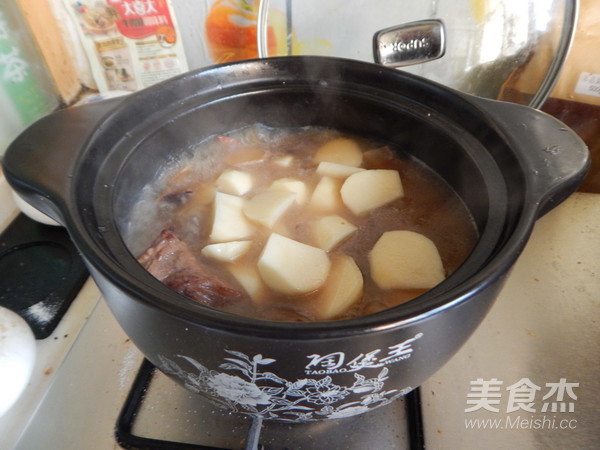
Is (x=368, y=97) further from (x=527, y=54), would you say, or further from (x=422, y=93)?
(x=527, y=54)

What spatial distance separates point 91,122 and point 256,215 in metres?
0.38

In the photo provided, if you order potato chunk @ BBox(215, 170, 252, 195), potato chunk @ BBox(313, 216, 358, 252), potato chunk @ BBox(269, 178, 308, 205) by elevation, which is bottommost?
potato chunk @ BBox(313, 216, 358, 252)

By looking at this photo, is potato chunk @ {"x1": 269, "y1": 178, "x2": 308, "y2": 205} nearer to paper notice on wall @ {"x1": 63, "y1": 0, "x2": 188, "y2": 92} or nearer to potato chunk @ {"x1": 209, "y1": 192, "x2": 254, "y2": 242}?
potato chunk @ {"x1": 209, "y1": 192, "x2": 254, "y2": 242}

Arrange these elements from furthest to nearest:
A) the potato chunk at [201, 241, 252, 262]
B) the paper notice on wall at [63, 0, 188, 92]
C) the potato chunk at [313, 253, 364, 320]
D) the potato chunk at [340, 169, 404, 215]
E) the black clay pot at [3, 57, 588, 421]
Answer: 1. the paper notice on wall at [63, 0, 188, 92]
2. the potato chunk at [340, 169, 404, 215]
3. the potato chunk at [201, 241, 252, 262]
4. the potato chunk at [313, 253, 364, 320]
5. the black clay pot at [3, 57, 588, 421]

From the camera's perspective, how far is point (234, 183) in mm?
1099

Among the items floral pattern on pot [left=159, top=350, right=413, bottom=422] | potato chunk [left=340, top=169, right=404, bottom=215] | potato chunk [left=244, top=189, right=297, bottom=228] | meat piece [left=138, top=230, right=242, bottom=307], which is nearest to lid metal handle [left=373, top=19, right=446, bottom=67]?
potato chunk [left=340, top=169, right=404, bottom=215]

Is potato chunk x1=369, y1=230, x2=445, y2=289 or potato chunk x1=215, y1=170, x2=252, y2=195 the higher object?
potato chunk x1=215, y1=170, x2=252, y2=195

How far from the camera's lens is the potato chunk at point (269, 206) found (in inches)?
39.5

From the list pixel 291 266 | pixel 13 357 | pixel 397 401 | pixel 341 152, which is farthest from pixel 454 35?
pixel 13 357

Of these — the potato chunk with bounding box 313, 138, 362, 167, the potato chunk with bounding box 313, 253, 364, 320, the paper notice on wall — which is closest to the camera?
the potato chunk with bounding box 313, 253, 364, 320

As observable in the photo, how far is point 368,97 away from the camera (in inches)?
42.7

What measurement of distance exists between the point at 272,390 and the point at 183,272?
12.0 inches

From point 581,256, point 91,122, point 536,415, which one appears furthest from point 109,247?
point 581,256

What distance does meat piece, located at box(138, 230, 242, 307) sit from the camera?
2.70 ft
